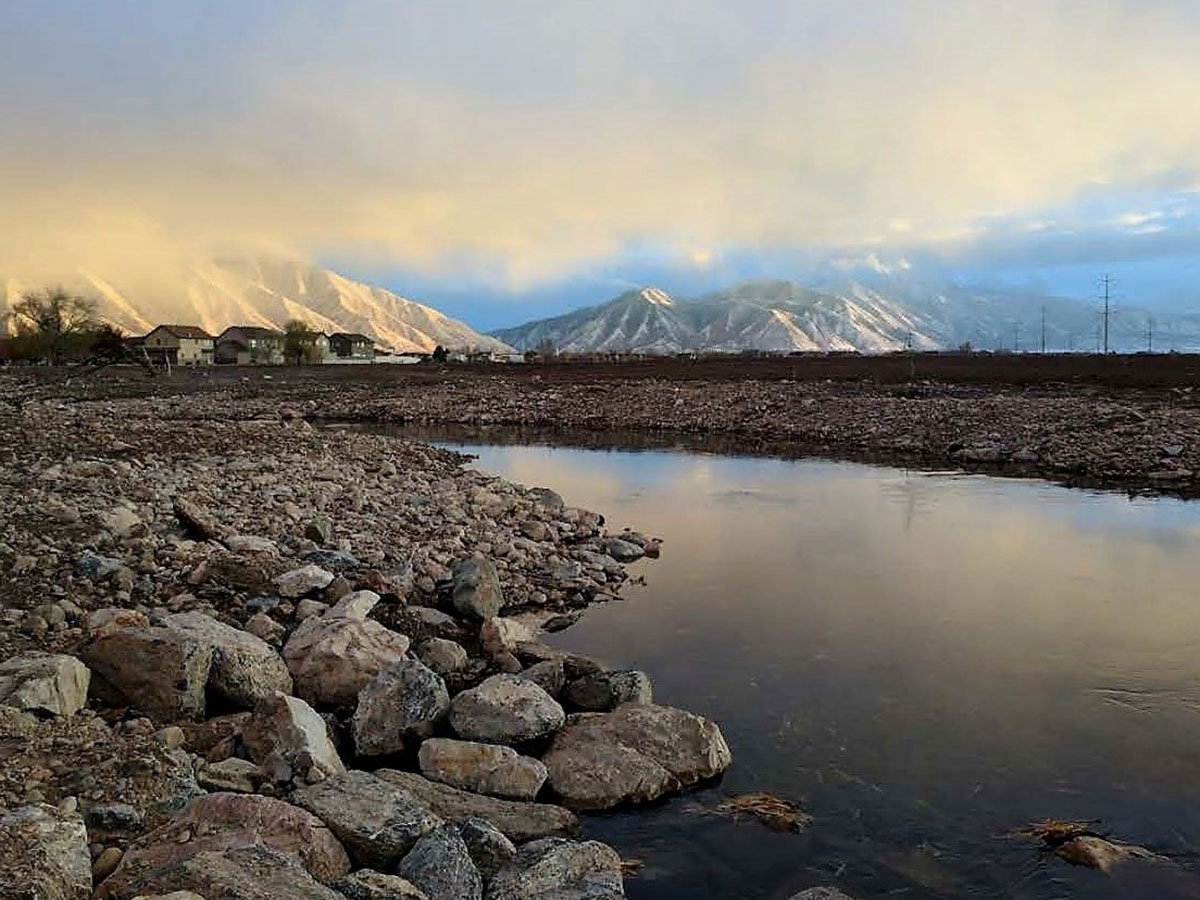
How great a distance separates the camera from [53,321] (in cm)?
9800

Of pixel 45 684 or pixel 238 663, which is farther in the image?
pixel 238 663

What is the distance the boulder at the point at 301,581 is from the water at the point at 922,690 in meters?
2.81

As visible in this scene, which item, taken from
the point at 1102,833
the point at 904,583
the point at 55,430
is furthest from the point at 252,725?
the point at 55,430

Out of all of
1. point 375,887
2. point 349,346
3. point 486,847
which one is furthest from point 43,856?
point 349,346

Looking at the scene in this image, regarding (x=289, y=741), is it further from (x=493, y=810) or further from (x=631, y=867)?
(x=631, y=867)

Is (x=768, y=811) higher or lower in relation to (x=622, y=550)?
lower

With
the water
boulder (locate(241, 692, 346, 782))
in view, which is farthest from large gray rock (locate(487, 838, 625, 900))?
boulder (locate(241, 692, 346, 782))

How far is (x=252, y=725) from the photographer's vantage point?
6.70 m

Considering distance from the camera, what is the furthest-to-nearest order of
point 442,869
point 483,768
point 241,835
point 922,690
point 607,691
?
point 922,690 → point 607,691 → point 483,768 → point 442,869 → point 241,835

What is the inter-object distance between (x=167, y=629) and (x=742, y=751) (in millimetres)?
4768

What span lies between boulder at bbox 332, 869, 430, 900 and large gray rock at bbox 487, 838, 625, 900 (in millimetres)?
561

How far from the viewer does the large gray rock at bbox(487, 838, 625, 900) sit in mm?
5195

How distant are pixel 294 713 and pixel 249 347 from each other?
433 feet

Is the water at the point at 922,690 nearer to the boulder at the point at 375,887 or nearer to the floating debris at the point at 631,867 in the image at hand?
the floating debris at the point at 631,867
